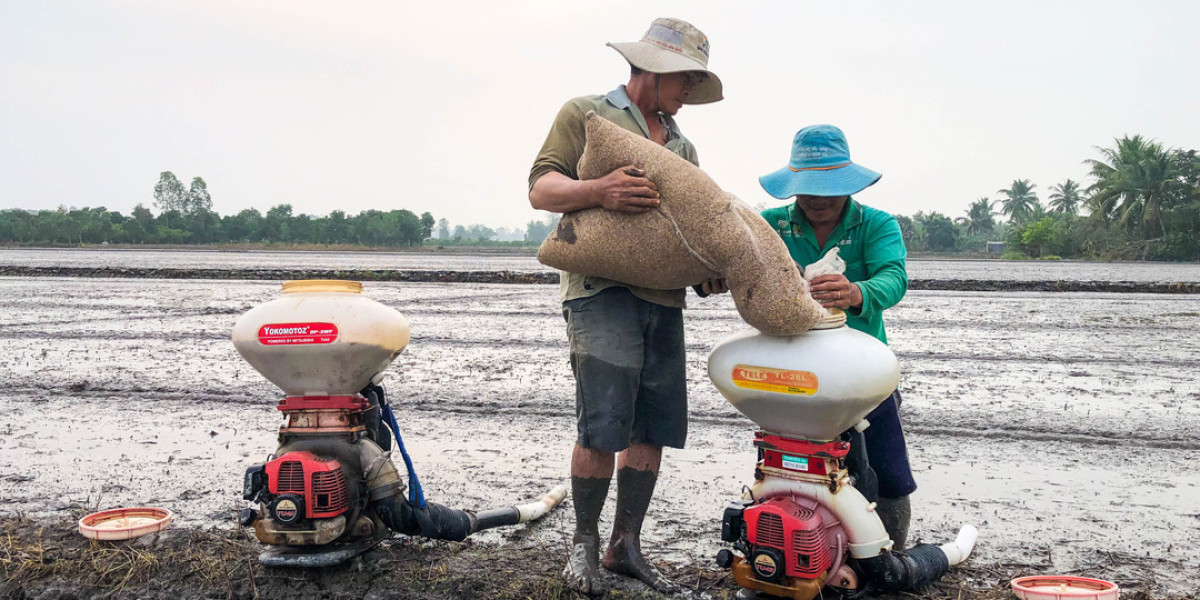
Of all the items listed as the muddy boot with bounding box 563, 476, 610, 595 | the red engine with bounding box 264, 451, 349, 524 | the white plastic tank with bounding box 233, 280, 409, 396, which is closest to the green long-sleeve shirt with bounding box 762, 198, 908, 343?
the muddy boot with bounding box 563, 476, 610, 595

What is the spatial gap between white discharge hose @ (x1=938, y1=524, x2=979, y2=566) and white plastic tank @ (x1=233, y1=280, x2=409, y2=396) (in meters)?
2.15

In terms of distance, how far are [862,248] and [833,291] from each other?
376 millimetres

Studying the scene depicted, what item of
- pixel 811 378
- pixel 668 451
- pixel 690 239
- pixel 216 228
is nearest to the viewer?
pixel 811 378

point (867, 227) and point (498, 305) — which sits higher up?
point (867, 227)

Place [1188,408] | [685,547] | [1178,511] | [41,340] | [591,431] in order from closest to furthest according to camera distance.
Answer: [591,431]
[685,547]
[1178,511]
[1188,408]
[41,340]

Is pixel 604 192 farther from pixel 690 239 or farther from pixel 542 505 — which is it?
pixel 542 505

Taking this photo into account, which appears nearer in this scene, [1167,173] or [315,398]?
[315,398]

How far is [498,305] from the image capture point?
15.6m

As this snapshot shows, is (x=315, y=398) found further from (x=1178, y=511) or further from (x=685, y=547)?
(x=1178, y=511)

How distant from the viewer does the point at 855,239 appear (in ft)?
10.5

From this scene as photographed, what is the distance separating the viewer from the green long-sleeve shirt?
3096mm

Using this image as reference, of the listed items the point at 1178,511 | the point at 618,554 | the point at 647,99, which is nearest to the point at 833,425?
the point at 618,554

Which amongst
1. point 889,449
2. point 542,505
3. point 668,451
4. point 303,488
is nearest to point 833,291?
point 889,449

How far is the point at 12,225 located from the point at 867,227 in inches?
3556
